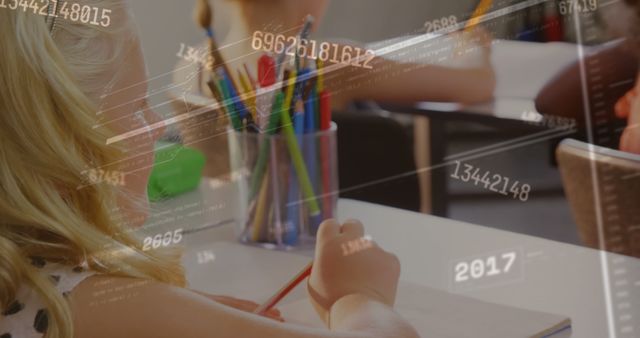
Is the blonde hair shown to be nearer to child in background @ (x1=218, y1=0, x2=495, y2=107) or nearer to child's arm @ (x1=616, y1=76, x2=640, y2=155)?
child in background @ (x1=218, y1=0, x2=495, y2=107)

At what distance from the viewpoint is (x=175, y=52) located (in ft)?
2.63

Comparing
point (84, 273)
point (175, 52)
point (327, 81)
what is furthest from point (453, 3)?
point (84, 273)

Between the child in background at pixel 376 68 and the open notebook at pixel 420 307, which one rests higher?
the child in background at pixel 376 68

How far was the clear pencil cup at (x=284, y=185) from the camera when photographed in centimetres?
86

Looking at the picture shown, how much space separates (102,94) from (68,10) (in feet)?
0.24

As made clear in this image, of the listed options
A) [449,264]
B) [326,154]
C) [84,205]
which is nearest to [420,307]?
[449,264]

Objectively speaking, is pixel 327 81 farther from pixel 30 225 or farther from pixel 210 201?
pixel 30 225

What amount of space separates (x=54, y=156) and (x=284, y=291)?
0.23 metres

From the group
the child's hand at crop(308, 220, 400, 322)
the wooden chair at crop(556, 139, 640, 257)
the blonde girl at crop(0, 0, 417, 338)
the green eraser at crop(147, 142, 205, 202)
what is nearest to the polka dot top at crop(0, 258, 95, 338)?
the blonde girl at crop(0, 0, 417, 338)

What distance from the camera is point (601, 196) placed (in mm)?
966

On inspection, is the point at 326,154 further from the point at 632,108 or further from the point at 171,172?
the point at 632,108

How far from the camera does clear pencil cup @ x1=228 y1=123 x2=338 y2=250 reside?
86 centimetres
